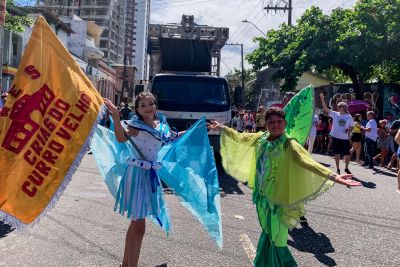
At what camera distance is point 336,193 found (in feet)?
32.4

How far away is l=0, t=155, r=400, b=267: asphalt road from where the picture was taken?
16.6 ft

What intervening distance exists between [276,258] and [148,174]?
1.39 metres

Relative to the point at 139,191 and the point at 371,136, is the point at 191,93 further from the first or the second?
the point at 139,191

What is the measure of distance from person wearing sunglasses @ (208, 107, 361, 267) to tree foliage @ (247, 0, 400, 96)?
1716 cm

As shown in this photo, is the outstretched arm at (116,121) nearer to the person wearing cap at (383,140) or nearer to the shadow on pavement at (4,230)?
the shadow on pavement at (4,230)

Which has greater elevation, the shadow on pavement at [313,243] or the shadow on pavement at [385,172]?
the shadow on pavement at [313,243]

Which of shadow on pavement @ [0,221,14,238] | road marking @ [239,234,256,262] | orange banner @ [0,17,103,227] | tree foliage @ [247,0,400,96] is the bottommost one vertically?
shadow on pavement @ [0,221,14,238]

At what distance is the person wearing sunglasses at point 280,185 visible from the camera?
13.5ft

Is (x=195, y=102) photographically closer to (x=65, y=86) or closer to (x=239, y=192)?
(x=239, y=192)

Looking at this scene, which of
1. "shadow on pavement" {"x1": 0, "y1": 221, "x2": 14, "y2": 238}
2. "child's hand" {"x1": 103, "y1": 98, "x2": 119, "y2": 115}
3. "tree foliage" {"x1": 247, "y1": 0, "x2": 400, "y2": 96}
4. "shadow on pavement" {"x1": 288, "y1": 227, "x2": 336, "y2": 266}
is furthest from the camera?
"tree foliage" {"x1": 247, "y1": 0, "x2": 400, "y2": 96}

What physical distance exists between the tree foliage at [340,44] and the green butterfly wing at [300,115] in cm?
1595

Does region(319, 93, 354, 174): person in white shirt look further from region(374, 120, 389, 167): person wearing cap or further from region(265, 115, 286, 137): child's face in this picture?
region(265, 115, 286, 137): child's face

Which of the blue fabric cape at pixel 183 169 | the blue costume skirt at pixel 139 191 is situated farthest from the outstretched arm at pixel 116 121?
the blue fabric cape at pixel 183 169

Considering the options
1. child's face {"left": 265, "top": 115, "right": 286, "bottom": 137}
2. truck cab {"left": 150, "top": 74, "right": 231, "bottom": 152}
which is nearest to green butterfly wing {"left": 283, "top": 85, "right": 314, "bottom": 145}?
child's face {"left": 265, "top": 115, "right": 286, "bottom": 137}
